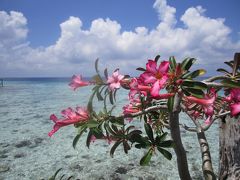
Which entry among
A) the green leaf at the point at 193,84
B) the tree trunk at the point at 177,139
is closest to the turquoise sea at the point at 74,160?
the tree trunk at the point at 177,139

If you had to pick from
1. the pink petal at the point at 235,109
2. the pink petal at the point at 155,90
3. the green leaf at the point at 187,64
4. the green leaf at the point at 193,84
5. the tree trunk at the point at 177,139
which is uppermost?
the green leaf at the point at 187,64

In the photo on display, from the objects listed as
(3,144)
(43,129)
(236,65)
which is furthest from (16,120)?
(236,65)

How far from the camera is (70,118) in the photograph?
86 centimetres

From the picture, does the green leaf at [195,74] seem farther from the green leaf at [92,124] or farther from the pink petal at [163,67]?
the green leaf at [92,124]

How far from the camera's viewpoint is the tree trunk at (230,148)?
1.53 meters

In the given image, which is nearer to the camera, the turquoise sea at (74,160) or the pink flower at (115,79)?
the pink flower at (115,79)

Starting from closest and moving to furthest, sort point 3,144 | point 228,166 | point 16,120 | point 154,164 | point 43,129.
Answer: point 228,166 → point 154,164 → point 3,144 → point 43,129 → point 16,120

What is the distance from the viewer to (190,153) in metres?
3.85

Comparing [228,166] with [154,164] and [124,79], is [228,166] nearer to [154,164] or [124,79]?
[124,79]

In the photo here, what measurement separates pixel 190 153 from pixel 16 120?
5.03 m

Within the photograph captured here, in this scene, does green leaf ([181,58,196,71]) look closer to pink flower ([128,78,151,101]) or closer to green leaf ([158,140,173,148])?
pink flower ([128,78,151,101])

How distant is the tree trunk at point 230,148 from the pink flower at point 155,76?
116cm

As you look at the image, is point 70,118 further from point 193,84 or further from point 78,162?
point 78,162

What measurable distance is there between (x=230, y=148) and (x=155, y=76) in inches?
48.2
